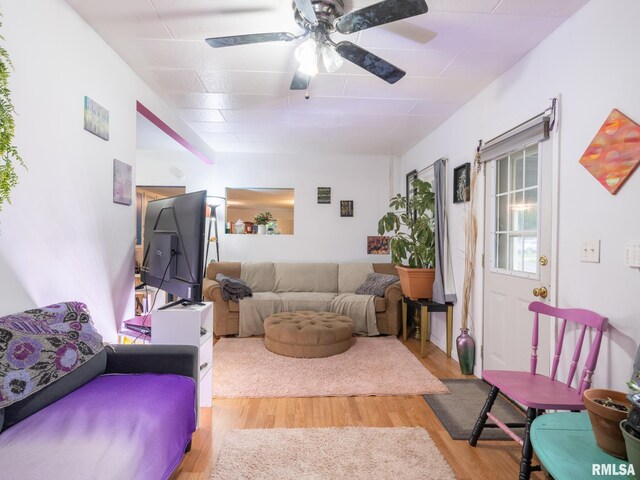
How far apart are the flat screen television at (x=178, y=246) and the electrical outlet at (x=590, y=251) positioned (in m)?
2.11

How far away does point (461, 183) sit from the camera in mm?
3469

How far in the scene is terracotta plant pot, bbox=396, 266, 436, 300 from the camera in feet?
12.4

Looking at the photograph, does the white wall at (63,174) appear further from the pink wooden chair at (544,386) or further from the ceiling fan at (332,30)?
the pink wooden chair at (544,386)

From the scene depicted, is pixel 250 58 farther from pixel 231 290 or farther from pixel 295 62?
pixel 231 290

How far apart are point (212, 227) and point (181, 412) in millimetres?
3952

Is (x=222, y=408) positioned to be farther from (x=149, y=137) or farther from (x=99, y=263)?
(x=149, y=137)

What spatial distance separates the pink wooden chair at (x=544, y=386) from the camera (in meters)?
1.59

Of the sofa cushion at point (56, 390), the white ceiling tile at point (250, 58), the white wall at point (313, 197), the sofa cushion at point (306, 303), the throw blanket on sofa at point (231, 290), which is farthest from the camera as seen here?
the white wall at point (313, 197)

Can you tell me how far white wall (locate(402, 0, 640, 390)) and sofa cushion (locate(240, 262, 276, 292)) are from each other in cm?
358

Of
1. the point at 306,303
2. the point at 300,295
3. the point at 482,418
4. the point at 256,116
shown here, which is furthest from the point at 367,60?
the point at 300,295

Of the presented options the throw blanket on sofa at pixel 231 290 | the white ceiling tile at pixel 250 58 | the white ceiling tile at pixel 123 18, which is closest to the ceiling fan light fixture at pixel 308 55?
the white ceiling tile at pixel 250 58

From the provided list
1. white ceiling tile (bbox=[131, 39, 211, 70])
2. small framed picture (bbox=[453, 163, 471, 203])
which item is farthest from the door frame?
white ceiling tile (bbox=[131, 39, 211, 70])

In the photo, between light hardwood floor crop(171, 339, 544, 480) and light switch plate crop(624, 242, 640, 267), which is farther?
light hardwood floor crop(171, 339, 544, 480)

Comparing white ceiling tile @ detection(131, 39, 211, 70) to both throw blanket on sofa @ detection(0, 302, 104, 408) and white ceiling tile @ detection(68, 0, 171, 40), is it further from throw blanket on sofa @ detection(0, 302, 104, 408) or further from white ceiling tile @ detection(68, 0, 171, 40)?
throw blanket on sofa @ detection(0, 302, 104, 408)
